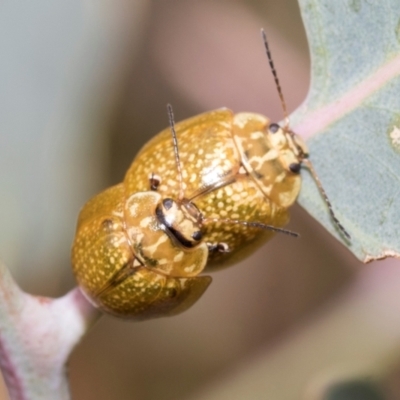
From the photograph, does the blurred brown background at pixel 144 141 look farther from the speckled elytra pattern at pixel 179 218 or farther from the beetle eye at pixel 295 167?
the beetle eye at pixel 295 167

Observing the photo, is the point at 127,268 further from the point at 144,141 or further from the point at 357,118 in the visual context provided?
→ the point at 144,141

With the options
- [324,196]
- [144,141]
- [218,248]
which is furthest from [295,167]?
[144,141]

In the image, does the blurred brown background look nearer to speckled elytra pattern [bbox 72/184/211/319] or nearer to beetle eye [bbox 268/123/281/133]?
speckled elytra pattern [bbox 72/184/211/319]

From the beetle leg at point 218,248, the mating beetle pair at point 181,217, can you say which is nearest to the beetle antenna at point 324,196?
the mating beetle pair at point 181,217

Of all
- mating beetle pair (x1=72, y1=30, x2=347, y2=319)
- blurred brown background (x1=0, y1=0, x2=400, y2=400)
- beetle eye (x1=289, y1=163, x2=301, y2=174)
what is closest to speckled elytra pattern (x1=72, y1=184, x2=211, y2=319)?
mating beetle pair (x1=72, y1=30, x2=347, y2=319)

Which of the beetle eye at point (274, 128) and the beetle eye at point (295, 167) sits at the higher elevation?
the beetle eye at point (274, 128)

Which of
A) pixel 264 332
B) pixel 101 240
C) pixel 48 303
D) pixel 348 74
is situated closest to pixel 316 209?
pixel 348 74
